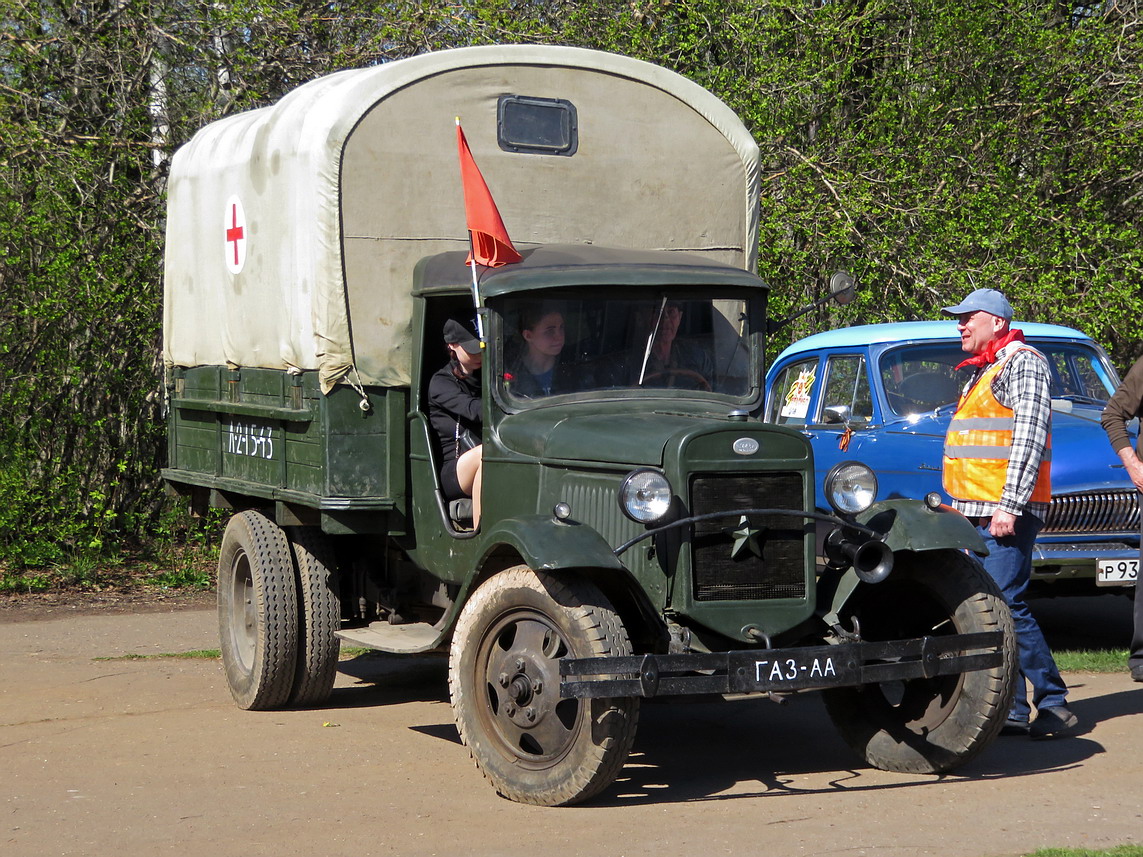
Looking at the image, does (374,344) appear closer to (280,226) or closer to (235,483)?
(280,226)

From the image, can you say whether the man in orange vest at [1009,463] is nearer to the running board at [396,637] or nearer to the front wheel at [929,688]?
the front wheel at [929,688]

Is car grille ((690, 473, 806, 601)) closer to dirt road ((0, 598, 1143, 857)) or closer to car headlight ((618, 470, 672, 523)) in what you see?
car headlight ((618, 470, 672, 523))

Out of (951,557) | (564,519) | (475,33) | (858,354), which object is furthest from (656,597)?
(475,33)

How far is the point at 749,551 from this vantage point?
5895 millimetres

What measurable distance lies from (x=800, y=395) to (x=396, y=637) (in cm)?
426

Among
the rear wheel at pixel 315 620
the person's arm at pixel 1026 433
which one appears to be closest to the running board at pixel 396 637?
the rear wheel at pixel 315 620

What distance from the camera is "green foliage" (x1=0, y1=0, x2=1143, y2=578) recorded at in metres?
12.4

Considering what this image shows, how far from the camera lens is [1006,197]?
13.4 metres

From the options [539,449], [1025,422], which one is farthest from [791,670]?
[1025,422]

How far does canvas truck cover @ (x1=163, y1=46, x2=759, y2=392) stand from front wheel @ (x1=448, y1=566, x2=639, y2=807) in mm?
1748

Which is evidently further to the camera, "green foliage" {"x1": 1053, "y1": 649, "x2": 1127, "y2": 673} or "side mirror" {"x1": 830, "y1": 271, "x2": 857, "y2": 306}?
"green foliage" {"x1": 1053, "y1": 649, "x2": 1127, "y2": 673}

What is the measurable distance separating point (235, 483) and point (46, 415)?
519 cm

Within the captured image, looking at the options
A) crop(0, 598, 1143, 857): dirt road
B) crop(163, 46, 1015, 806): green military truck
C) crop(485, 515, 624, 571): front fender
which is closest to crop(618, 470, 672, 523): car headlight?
crop(163, 46, 1015, 806): green military truck

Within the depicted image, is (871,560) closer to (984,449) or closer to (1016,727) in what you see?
(984,449)
